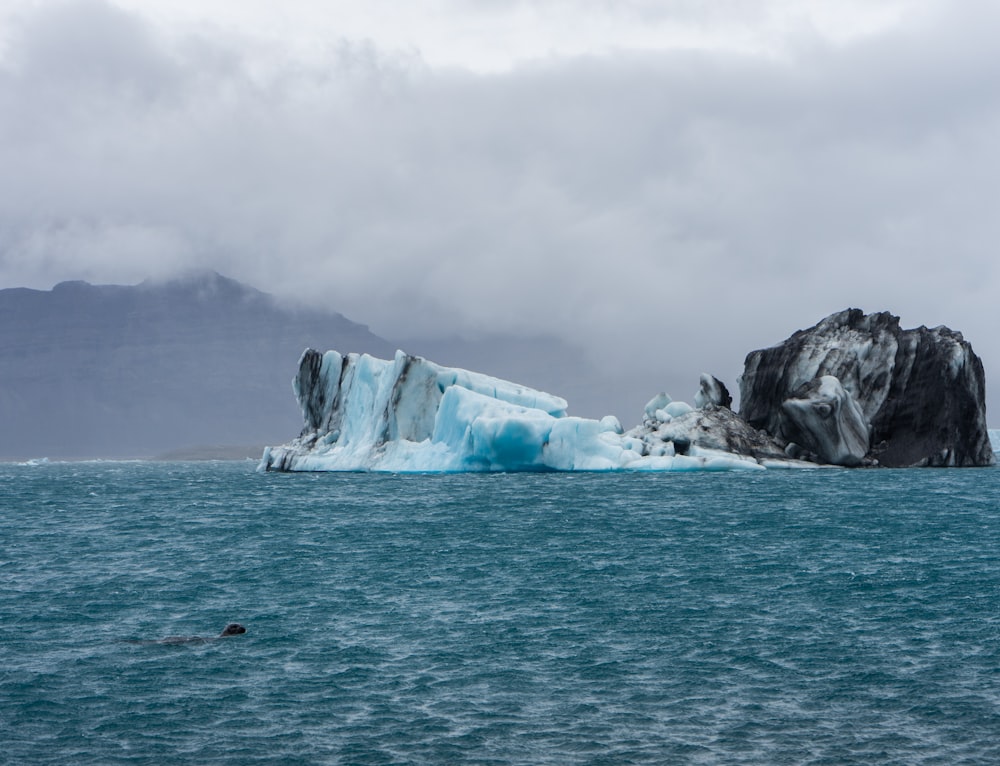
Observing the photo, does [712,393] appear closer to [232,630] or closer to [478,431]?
[478,431]

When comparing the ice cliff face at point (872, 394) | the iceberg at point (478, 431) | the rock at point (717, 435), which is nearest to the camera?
the iceberg at point (478, 431)

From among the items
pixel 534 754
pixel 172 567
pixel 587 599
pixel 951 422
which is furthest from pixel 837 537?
pixel 951 422

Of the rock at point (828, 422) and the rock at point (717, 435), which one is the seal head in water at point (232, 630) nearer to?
the rock at point (828, 422)

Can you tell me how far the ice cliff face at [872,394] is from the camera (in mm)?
60938

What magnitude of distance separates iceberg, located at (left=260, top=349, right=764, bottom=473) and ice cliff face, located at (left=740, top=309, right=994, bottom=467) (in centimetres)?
303

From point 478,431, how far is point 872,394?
21.5 m

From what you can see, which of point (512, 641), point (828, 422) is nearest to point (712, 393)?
point (828, 422)

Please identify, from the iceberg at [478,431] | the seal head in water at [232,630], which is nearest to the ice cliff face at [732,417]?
the iceberg at [478,431]

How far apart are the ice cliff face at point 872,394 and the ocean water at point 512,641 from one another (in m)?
23.1

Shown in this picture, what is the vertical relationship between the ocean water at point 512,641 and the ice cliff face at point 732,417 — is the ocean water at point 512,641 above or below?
below

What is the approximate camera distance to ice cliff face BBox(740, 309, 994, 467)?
60938 millimetres

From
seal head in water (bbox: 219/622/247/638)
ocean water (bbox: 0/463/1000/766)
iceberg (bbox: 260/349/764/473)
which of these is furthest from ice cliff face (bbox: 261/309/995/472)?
seal head in water (bbox: 219/622/247/638)

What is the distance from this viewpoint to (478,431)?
2259 inches

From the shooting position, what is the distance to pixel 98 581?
26.6 meters
